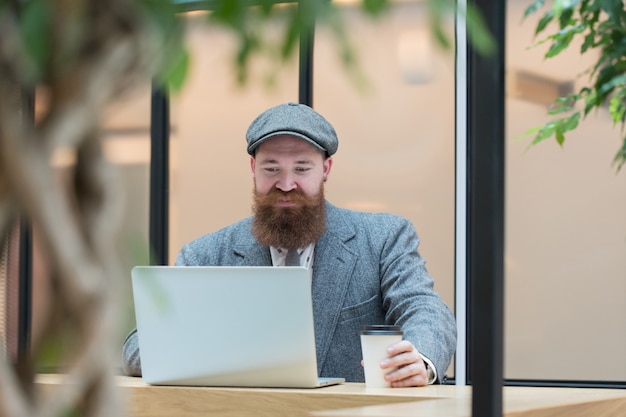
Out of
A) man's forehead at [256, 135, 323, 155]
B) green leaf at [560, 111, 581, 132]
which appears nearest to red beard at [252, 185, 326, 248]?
man's forehead at [256, 135, 323, 155]

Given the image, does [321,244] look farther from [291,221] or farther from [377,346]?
[377,346]

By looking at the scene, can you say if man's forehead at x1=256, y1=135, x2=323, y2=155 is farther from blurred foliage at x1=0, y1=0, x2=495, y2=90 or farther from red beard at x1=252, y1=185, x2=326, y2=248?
blurred foliage at x1=0, y1=0, x2=495, y2=90

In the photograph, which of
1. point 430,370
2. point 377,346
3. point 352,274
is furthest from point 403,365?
point 352,274

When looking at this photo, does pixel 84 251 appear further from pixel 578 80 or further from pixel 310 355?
pixel 578 80

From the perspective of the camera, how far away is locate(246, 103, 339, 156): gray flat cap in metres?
2.98

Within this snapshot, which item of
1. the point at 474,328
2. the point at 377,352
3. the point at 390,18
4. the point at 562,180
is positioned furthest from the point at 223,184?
the point at 390,18

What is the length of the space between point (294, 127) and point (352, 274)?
0.44 metres

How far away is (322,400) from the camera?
2.00m

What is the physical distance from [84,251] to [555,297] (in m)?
4.43

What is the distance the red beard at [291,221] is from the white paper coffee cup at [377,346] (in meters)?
0.86

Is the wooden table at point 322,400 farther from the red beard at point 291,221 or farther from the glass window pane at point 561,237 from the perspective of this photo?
the glass window pane at point 561,237

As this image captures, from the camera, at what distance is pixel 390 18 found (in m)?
0.44

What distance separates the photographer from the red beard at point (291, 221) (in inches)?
118

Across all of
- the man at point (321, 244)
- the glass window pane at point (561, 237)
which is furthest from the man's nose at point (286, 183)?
the glass window pane at point (561, 237)
